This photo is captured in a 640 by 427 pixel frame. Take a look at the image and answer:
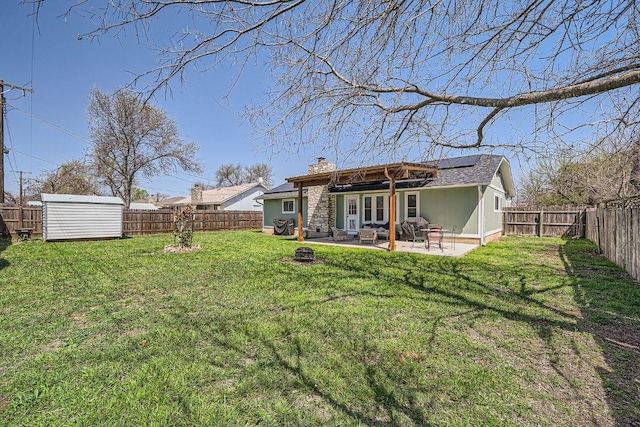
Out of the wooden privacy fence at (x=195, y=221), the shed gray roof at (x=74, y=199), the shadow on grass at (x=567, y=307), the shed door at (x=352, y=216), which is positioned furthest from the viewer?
the wooden privacy fence at (x=195, y=221)

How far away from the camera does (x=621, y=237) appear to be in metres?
6.40

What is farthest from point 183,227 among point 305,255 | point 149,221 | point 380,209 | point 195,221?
point 195,221

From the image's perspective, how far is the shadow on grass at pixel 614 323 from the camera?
2186 millimetres

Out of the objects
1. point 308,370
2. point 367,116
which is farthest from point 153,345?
point 367,116

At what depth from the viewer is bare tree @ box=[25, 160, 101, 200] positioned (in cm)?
2459

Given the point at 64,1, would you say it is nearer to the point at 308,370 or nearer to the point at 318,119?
the point at 318,119

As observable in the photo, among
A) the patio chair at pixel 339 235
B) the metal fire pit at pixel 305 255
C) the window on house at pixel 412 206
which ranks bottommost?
the metal fire pit at pixel 305 255

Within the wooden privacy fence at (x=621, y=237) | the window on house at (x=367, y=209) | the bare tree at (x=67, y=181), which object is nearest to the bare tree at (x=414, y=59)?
the wooden privacy fence at (x=621, y=237)

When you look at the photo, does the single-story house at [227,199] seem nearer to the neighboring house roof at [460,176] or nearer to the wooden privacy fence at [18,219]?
the wooden privacy fence at [18,219]

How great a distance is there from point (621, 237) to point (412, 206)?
6181 millimetres

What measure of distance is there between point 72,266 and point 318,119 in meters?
7.32

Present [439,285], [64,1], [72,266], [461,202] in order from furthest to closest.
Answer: [461,202], [72,266], [439,285], [64,1]

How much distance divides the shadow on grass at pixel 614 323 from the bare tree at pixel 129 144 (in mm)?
21604

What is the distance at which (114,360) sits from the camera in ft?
8.82
